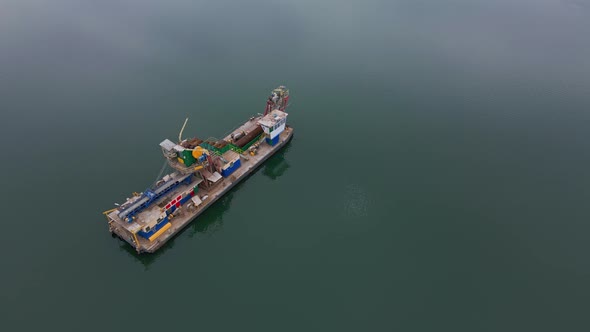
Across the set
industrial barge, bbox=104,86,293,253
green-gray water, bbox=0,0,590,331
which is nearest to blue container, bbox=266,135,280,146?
industrial barge, bbox=104,86,293,253

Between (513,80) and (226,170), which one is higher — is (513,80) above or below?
above

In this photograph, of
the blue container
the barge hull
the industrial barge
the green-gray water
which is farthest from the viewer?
the blue container

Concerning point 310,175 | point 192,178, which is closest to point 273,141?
point 310,175

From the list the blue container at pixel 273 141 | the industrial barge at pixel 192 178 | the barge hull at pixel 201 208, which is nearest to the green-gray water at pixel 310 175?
the barge hull at pixel 201 208

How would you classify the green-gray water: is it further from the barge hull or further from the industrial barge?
the industrial barge

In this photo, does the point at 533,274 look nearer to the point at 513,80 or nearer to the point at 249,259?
the point at 249,259

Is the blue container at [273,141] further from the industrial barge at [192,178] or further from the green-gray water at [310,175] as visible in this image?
the green-gray water at [310,175]

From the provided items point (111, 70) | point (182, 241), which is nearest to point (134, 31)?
point (111, 70)
